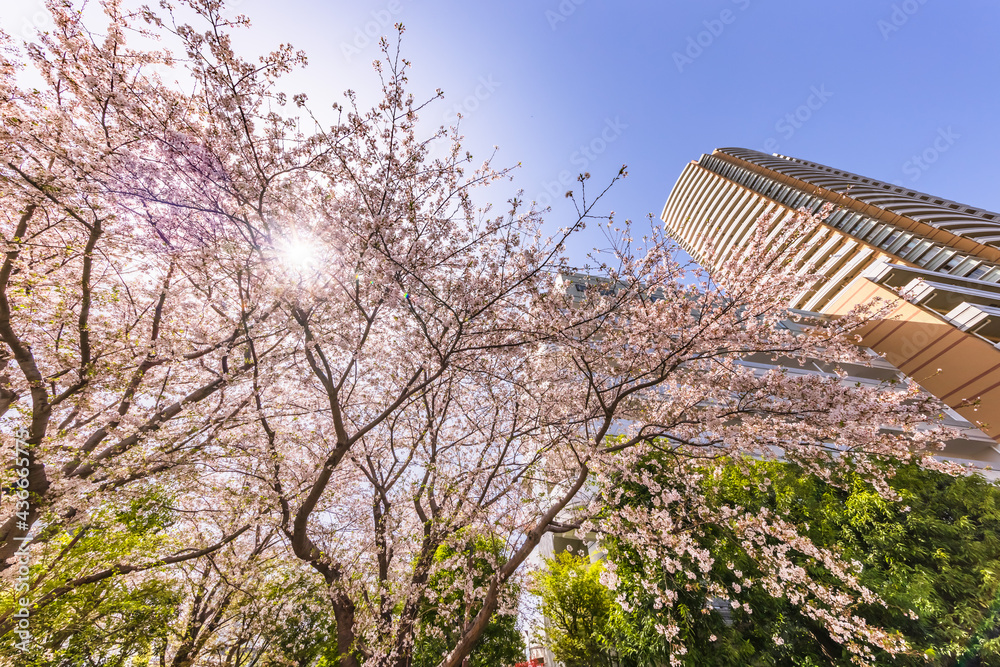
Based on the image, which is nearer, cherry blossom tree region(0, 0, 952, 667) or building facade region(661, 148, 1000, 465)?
cherry blossom tree region(0, 0, 952, 667)

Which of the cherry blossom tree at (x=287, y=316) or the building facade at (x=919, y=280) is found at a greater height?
the building facade at (x=919, y=280)

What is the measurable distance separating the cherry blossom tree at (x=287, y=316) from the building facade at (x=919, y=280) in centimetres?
266

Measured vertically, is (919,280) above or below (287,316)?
above

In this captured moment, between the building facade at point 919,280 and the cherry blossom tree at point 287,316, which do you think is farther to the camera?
the building facade at point 919,280

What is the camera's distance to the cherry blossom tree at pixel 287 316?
522 centimetres

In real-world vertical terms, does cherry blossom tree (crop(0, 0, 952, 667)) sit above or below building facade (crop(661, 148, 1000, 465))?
below

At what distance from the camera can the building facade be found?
17578 millimetres

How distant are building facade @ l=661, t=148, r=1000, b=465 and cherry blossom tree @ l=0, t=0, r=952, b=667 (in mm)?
2655

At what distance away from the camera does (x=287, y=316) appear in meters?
6.75

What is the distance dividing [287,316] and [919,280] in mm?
28415

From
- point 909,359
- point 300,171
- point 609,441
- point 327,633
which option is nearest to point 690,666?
point 609,441

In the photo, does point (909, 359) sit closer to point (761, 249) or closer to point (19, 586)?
point (761, 249)

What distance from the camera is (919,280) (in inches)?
696

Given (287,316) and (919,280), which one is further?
(919,280)
